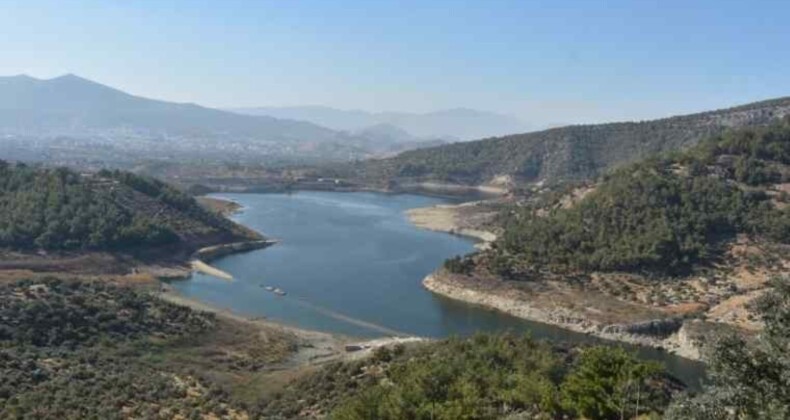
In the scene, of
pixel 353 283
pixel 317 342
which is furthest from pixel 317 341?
pixel 353 283

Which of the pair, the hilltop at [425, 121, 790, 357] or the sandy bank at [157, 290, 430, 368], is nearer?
the sandy bank at [157, 290, 430, 368]

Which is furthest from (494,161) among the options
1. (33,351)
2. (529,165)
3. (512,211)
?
(33,351)

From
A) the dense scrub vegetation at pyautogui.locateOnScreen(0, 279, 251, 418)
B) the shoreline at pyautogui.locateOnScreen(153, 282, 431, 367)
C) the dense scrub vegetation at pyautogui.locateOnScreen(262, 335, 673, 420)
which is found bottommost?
the shoreline at pyautogui.locateOnScreen(153, 282, 431, 367)

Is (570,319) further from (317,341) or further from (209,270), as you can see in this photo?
(209,270)

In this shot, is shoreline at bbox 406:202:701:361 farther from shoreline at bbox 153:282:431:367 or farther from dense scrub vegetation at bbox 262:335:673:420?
dense scrub vegetation at bbox 262:335:673:420

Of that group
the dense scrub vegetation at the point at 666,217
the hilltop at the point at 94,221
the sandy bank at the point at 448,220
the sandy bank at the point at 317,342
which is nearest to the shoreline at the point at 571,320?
the dense scrub vegetation at the point at 666,217

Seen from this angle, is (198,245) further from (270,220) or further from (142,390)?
(142,390)

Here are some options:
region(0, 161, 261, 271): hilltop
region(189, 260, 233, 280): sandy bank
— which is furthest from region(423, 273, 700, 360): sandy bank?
A: region(0, 161, 261, 271): hilltop
